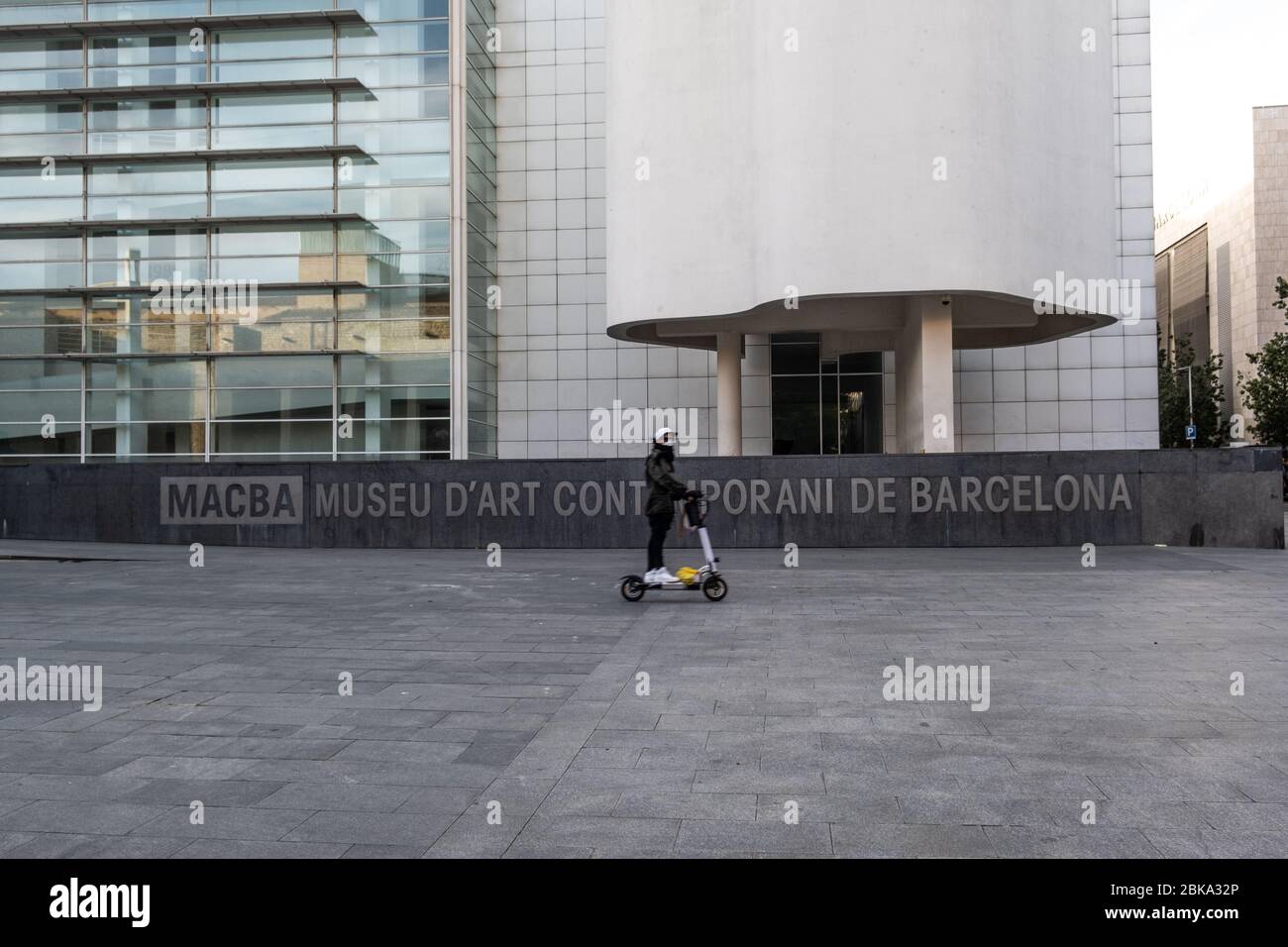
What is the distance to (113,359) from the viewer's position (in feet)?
110

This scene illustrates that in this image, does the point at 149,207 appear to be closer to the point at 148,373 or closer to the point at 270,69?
the point at 148,373

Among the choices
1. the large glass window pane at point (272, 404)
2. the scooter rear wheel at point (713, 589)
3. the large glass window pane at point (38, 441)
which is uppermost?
the large glass window pane at point (272, 404)

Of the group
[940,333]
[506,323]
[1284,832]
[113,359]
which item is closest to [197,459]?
[113,359]

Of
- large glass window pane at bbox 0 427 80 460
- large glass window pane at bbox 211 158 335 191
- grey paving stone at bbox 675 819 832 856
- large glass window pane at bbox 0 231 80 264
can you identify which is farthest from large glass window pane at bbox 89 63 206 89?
grey paving stone at bbox 675 819 832 856

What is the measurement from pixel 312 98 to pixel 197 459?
11.7 meters

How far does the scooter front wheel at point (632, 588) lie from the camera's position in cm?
1291

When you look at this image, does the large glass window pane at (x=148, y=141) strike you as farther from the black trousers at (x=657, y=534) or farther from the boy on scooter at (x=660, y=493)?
the black trousers at (x=657, y=534)

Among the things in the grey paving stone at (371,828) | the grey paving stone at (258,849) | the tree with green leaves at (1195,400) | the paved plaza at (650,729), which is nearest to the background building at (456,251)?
the paved plaza at (650,729)

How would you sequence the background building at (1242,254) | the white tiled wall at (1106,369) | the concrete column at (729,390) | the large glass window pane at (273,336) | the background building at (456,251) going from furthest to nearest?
the background building at (1242,254), the white tiled wall at (1106,369), the large glass window pane at (273,336), the concrete column at (729,390), the background building at (456,251)

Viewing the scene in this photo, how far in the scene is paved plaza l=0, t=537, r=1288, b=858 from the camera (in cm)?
469

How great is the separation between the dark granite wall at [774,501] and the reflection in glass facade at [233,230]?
401 inches

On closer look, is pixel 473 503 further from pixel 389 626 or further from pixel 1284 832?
pixel 1284 832

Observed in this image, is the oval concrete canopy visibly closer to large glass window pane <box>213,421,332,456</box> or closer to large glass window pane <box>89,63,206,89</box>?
large glass window pane <box>213,421,332,456</box>

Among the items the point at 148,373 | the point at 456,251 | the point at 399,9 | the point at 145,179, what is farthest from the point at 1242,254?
the point at 148,373
